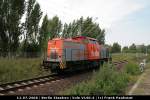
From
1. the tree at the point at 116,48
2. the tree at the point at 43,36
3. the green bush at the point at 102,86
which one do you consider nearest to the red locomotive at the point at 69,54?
the green bush at the point at 102,86

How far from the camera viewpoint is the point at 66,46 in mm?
20984

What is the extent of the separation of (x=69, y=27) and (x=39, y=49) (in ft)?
71.6

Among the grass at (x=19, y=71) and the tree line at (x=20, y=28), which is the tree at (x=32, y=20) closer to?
the tree line at (x=20, y=28)

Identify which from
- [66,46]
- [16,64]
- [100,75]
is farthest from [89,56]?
[100,75]

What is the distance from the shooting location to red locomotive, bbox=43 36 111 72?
66.6 feet

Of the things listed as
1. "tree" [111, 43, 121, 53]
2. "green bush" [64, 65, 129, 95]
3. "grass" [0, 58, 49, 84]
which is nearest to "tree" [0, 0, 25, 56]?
"grass" [0, 58, 49, 84]

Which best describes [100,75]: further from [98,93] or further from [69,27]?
[69,27]

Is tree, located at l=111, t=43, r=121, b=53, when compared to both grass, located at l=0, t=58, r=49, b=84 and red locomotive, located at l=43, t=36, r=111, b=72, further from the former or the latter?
grass, located at l=0, t=58, r=49, b=84

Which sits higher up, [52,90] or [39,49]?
[39,49]

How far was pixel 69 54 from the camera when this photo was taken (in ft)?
70.2

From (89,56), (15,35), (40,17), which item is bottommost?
(89,56)

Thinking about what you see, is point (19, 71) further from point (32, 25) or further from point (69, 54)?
point (32, 25)

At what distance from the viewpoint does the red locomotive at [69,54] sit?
20.3 meters

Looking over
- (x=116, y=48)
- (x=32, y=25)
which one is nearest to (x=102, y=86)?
(x=32, y=25)
